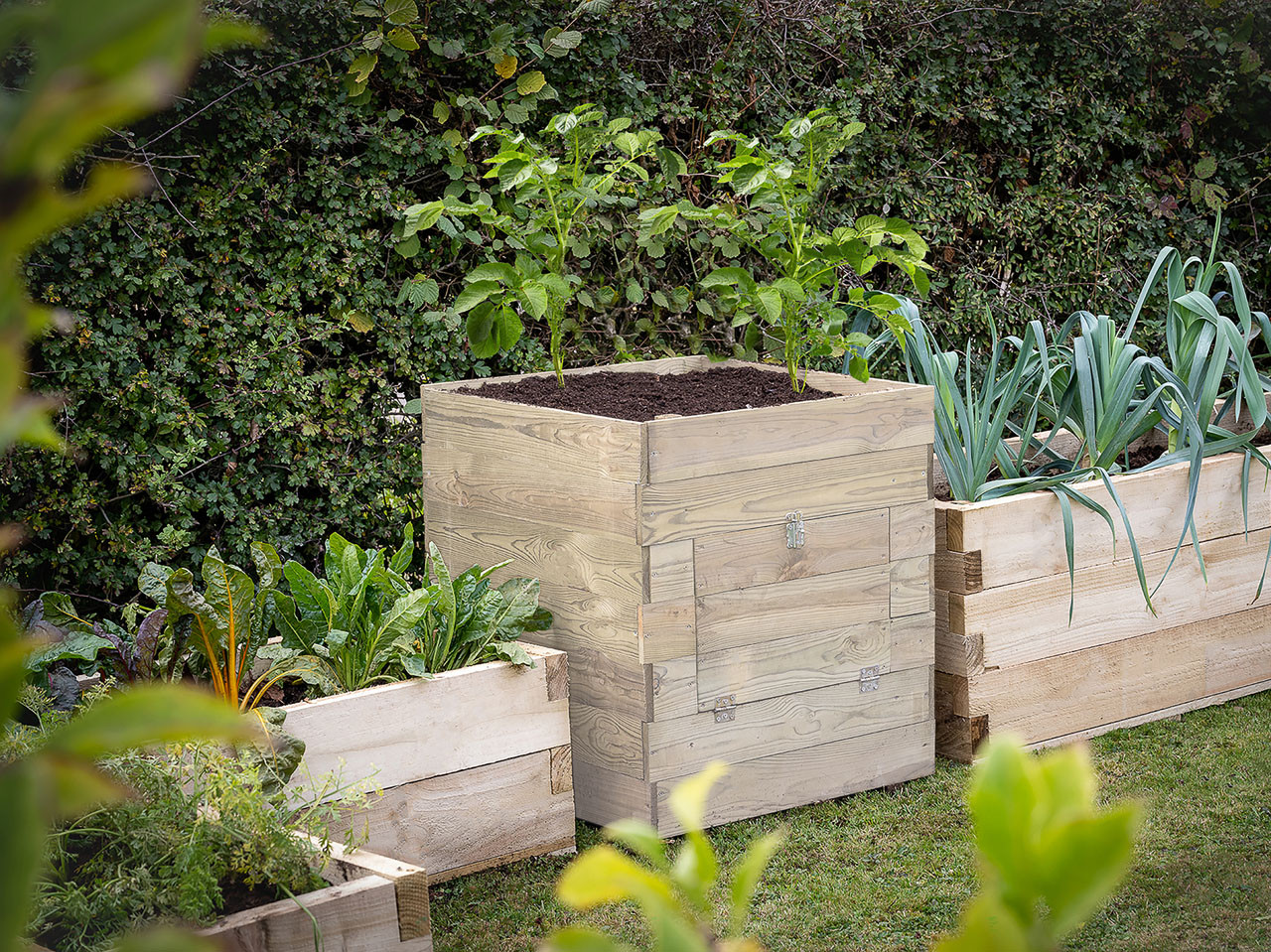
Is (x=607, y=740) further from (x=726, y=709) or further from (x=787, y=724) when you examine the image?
(x=787, y=724)

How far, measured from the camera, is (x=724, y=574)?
2398mm

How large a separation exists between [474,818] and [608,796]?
1.03 ft

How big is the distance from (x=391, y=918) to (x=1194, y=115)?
3.84 m

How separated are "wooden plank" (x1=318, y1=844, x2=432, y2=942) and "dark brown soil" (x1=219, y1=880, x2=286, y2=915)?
0.30 feet

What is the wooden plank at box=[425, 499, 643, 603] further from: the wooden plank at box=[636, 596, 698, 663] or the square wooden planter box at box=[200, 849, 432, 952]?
the square wooden planter box at box=[200, 849, 432, 952]

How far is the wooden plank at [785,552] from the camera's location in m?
2.38

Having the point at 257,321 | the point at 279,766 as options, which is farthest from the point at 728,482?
the point at 257,321

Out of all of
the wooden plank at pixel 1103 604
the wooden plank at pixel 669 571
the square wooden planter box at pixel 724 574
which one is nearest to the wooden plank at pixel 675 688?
the square wooden planter box at pixel 724 574

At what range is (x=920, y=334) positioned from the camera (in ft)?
9.60

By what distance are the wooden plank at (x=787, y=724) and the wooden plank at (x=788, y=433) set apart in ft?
1.59

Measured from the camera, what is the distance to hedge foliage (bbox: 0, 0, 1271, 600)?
2.70m

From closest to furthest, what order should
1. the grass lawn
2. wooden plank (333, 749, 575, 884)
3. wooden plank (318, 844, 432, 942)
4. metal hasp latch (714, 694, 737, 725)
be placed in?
wooden plank (318, 844, 432, 942) < the grass lawn < wooden plank (333, 749, 575, 884) < metal hasp latch (714, 694, 737, 725)

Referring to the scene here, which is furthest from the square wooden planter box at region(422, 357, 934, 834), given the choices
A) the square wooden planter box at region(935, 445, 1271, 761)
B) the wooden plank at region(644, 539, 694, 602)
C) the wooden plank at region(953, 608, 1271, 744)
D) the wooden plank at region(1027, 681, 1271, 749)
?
the wooden plank at region(1027, 681, 1271, 749)

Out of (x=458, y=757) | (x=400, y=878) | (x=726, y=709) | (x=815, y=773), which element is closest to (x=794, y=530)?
(x=726, y=709)
